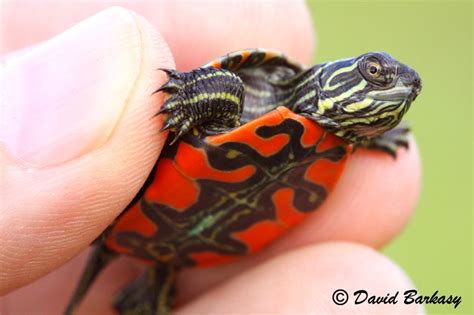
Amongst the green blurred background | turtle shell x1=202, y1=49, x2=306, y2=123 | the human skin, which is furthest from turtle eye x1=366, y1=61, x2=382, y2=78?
the green blurred background

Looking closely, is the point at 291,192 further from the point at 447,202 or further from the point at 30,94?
the point at 447,202

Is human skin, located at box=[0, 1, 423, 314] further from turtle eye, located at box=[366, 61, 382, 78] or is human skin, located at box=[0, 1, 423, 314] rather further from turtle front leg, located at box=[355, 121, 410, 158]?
turtle eye, located at box=[366, 61, 382, 78]

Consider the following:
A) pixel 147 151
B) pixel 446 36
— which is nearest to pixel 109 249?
pixel 147 151

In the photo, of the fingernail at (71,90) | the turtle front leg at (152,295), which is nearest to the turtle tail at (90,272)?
the turtle front leg at (152,295)

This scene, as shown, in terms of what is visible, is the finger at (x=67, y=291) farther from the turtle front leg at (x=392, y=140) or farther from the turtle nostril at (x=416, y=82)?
the turtle nostril at (x=416, y=82)

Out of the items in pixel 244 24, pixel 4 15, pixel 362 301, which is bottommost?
pixel 362 301

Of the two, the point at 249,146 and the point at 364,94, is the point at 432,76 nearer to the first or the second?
the point at 364,94

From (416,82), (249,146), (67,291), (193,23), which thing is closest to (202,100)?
(249,146)
